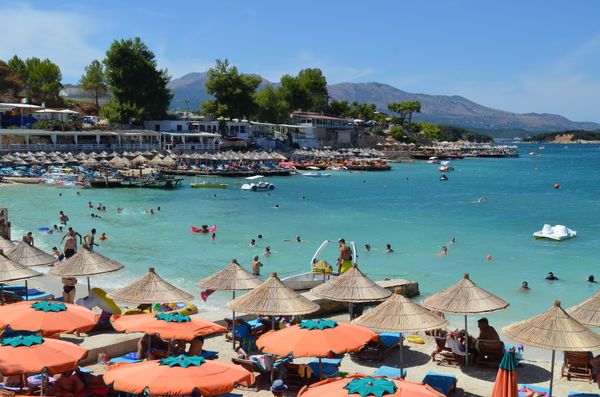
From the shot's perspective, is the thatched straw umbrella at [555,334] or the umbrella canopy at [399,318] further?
the umbrella canopy at [399,318]

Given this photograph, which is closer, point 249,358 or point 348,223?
point 249,358

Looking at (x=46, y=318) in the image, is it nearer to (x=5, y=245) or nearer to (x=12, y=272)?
(x=12, y=272)

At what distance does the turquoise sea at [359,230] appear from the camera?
24.4m

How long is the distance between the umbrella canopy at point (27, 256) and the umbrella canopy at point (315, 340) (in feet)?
25.7

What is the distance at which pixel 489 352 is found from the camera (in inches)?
469

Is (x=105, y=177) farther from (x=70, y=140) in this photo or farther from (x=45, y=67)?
(x=45, y=67)

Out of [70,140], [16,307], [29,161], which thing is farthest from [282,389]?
[70,140]

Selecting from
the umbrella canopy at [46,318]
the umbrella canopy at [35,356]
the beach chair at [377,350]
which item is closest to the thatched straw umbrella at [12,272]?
the umbrella canopy at [46,318]

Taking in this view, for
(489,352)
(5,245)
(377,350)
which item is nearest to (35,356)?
(377,350)

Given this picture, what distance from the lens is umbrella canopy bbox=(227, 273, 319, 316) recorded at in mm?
11234

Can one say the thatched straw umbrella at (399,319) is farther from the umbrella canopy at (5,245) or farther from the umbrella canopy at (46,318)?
the umbrella canopy at (5,245)

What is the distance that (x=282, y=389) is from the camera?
9492mm

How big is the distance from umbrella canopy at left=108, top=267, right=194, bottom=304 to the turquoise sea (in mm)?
6100

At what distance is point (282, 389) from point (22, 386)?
12.7 ft
